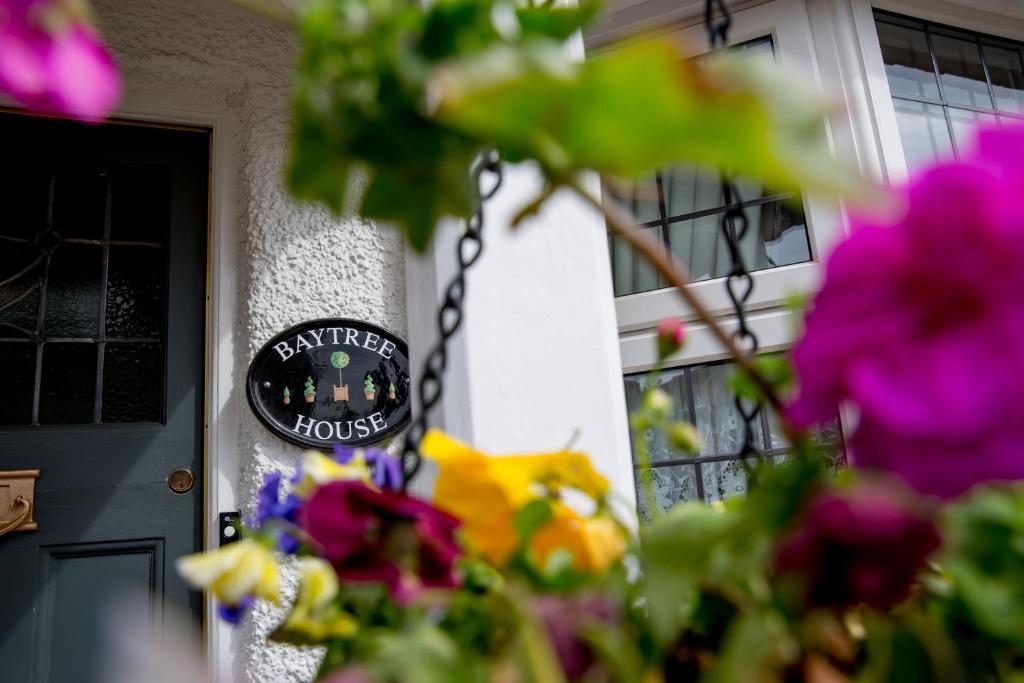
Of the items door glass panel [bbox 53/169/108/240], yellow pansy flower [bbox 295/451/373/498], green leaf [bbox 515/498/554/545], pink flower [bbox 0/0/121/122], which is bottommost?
green leaf [bbox 515/498/554/545]

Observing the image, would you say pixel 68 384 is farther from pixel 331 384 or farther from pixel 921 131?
pixel 921 131

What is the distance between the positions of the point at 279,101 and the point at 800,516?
76.9 inches

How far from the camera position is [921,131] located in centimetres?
177

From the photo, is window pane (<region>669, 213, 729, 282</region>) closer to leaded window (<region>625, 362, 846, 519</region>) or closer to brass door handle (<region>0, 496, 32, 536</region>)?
leaded window (<region>625, 362, 846, 519</region>)

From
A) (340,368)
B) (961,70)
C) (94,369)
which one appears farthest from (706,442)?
(94,369)

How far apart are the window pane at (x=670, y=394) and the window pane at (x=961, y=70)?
101 centimetres

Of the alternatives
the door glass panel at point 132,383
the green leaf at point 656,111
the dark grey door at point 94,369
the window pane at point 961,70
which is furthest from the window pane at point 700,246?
the green leaf at point 656,111

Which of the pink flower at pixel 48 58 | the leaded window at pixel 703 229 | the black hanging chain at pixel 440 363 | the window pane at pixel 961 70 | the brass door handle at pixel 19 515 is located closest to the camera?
the pink flower at pixel 48 58

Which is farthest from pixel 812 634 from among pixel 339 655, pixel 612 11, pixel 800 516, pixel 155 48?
pixel 155 48

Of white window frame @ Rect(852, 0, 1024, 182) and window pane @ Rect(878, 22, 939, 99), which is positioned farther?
window pane @ Rect(878, 22, 939, 99)

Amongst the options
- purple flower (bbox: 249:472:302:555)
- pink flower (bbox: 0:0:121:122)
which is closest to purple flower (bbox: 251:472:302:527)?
purple flower (bbox: 249:472:302:555)

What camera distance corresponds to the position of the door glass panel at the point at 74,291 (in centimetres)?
170

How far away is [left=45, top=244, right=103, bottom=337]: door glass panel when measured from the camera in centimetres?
170

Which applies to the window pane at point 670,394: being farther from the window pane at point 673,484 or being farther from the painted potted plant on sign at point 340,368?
the painted potted plant on sign at point 340,368
